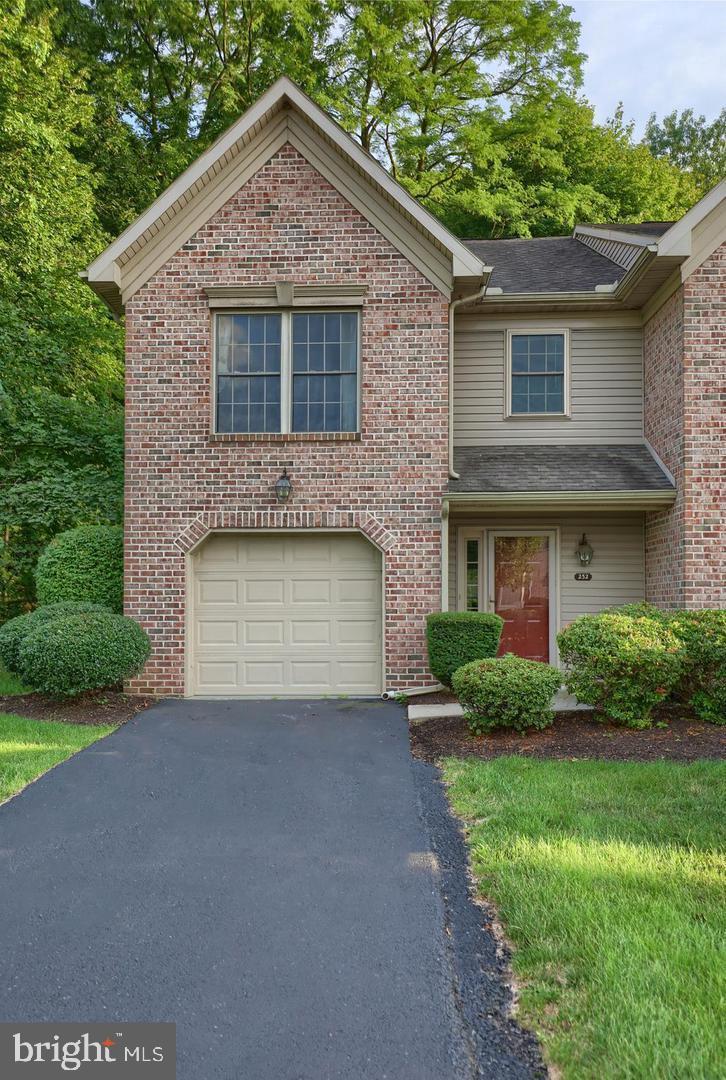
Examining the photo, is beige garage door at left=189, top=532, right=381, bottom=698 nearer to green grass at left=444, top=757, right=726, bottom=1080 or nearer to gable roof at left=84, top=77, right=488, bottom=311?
gable roof at left=84, top=77, right=488, bottom=311

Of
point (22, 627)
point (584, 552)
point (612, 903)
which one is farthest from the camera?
point (584, 552)

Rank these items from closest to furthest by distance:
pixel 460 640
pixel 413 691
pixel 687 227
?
pixel 460 640, pixel 687 227, pixel 413 691

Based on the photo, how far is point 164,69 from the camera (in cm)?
2169

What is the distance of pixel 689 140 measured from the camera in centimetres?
3170

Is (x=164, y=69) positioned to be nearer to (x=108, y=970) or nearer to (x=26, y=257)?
(x=26, y=257)

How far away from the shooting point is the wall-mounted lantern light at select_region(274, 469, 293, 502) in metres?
9.69

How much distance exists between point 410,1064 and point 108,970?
1.52 metres

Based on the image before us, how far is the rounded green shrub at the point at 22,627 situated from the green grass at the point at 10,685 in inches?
43.1

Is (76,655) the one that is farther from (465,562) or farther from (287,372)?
(465,562)

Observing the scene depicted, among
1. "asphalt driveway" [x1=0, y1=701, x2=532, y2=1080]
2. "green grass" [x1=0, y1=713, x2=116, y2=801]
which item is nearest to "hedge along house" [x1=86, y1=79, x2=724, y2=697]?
"green grass" [x1=0, y1=713, x2=116, y2=801]

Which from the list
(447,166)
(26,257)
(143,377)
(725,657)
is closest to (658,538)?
(725,657)

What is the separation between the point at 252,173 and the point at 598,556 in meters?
7.49

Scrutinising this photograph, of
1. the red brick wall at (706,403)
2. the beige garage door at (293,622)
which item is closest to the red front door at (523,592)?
the beige garage door at (293,622)

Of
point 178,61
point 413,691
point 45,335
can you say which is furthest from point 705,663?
point 178,61
